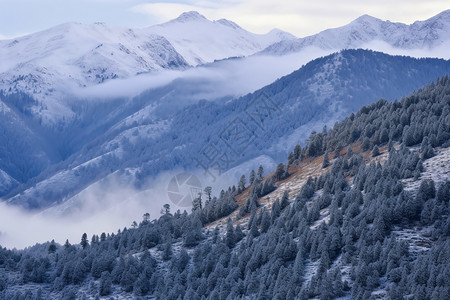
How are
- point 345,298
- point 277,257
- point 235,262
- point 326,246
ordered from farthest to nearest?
1. point 235,262
2. point 277,257
3. point 326,246
4. point 345,298

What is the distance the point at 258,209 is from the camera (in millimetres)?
164625

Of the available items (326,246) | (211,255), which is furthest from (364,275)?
(211,255)

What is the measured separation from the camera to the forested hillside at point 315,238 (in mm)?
106562

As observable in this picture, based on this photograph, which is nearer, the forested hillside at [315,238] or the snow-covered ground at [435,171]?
the forested hillside at [315,238]

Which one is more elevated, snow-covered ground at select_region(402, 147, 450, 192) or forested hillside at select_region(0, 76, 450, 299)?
snow-covered ground at select_region(402, 147, 450, 192)

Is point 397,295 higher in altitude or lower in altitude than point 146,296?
higher

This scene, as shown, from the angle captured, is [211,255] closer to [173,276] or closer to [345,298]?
[173,276]

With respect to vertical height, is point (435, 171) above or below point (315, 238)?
above

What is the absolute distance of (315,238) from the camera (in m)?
123

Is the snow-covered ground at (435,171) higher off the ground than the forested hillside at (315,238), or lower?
higher

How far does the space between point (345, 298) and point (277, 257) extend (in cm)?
2562

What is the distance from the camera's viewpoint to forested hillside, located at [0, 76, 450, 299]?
106562 mm

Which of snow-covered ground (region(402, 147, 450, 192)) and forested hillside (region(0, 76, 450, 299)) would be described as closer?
forested hillside (region(0, 76, 450, 299))

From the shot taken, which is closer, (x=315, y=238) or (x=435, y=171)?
(x=315, y=238)
